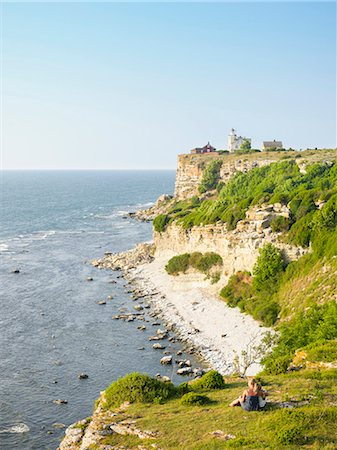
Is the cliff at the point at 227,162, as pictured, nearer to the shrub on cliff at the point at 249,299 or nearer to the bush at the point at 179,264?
the bush at the point at 179,264

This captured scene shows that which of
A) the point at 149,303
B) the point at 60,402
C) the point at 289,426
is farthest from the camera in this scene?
the point at 149,303

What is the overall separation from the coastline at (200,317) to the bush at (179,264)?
97 centimetres

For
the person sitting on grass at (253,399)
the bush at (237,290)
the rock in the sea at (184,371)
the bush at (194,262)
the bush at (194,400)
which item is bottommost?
the rock in the sea at (184,371)

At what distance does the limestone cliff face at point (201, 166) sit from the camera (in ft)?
383

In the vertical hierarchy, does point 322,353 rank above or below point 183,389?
above

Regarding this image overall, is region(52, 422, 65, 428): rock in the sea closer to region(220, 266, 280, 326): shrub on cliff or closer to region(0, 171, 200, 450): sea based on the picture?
region(0, 171, 200, 450): sea

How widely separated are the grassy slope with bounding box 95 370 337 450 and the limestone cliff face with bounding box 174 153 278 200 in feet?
299

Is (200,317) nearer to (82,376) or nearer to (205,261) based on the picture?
(205,261)

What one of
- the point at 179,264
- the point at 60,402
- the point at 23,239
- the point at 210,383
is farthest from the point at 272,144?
the point at 210,383

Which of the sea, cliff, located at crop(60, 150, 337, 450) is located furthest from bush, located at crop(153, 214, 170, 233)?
the sea

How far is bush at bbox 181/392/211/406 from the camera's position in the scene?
23.8 meters

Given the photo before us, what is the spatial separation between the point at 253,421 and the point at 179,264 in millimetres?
58365

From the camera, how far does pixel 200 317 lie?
62.5 metres

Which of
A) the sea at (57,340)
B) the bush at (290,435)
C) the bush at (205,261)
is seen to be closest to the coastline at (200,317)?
the bush at (205,261)
